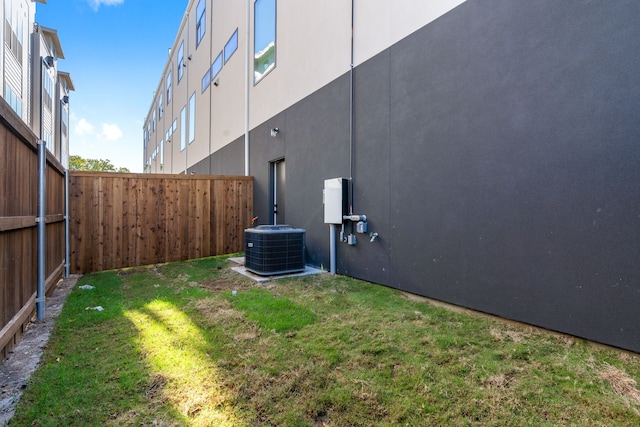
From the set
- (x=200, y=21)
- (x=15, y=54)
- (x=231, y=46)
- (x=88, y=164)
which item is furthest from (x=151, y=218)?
(x=88, y=164)

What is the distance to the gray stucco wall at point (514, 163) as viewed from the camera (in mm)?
2061

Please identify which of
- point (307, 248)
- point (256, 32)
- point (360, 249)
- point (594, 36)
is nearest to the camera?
point (594, 36)

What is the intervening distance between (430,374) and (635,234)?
1.58 metres

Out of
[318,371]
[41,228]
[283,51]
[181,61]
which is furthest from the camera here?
[181,61]

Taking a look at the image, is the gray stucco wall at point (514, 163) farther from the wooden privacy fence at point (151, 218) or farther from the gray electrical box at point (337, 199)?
the wooden privacy fence at point (151, 218)

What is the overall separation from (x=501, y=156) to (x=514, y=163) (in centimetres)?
13

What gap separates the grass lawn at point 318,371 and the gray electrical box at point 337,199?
5.21 feet

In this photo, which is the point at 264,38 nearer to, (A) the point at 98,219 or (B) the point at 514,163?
(A) the point at 98,219

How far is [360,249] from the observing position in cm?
434

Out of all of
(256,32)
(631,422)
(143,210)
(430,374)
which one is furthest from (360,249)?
(256,32)

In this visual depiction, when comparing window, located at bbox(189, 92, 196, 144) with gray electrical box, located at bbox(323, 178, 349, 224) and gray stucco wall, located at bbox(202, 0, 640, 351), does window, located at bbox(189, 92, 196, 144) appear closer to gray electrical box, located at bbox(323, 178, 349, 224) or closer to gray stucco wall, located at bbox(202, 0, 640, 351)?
gray electrical box, located at bbox(323, 178, 349, 224)

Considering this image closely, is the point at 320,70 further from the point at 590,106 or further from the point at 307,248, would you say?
the point at 590,106

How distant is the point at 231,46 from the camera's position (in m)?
8.63

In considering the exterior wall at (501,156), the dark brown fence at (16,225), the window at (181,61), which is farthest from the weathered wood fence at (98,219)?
the window at (181,61)
